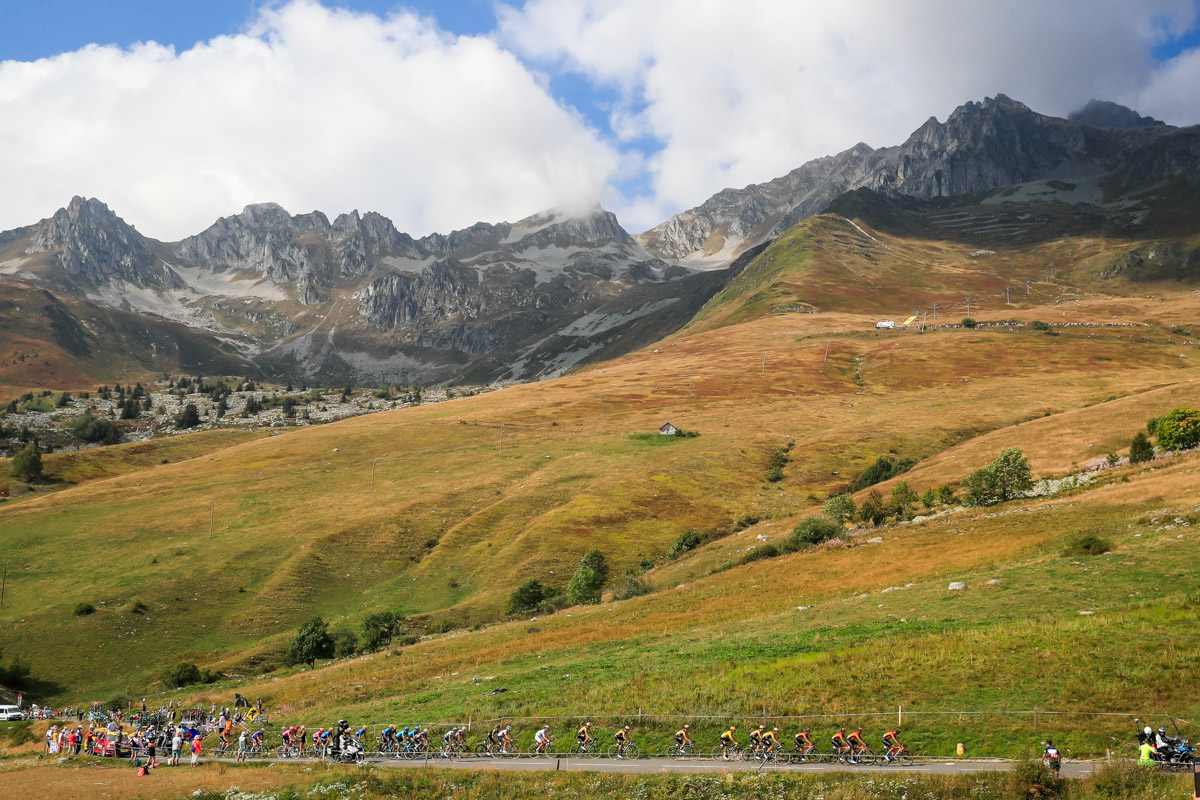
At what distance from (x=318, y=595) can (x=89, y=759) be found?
2125 inches

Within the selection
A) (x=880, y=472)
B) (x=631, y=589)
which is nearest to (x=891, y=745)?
(x=631, y=589)

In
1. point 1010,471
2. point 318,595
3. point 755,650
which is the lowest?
point 318,595

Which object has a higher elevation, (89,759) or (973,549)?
(973,549)

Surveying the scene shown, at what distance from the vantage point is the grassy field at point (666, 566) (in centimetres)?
3172

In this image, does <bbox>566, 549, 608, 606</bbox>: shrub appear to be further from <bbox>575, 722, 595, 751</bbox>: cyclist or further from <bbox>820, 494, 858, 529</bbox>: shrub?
<bbox>575, 722, 595, 751</bbox>: cyclist

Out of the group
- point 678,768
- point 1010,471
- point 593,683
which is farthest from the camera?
point 1010,471

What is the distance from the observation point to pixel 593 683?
39.5 m

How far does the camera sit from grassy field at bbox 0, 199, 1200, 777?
31.7 meters

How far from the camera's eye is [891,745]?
26.7m

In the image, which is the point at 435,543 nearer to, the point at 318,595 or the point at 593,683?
the point at 318,595

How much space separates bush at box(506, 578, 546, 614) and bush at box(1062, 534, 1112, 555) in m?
53.8

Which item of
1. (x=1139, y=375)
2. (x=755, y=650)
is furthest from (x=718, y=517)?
(x=1139, y=375)

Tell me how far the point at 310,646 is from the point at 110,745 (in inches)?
1196

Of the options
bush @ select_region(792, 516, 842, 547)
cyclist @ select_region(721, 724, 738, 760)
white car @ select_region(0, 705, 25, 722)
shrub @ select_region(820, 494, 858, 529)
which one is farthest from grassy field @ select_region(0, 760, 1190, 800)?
shrub @ select_region(820, 494, 858, 529)
